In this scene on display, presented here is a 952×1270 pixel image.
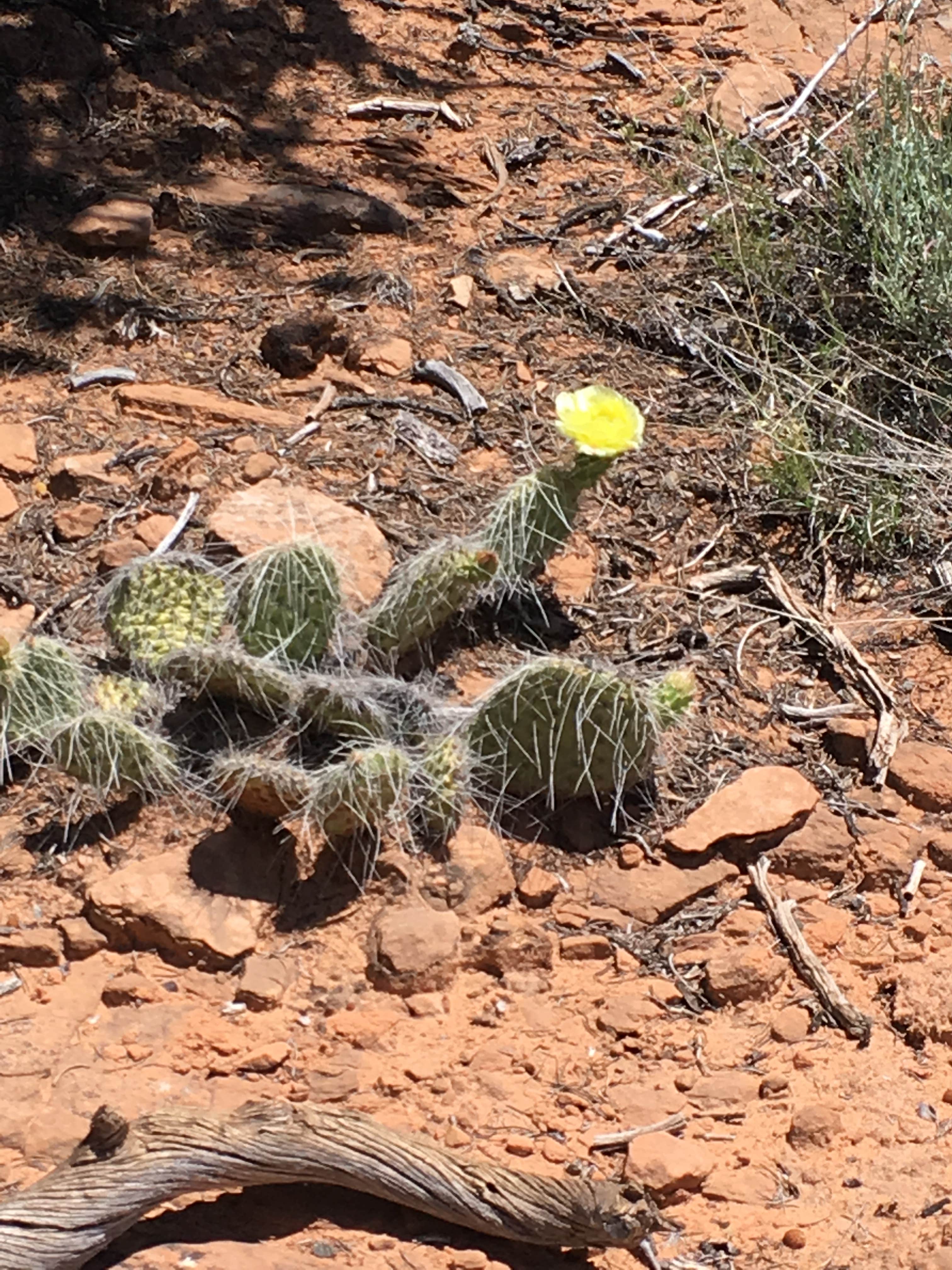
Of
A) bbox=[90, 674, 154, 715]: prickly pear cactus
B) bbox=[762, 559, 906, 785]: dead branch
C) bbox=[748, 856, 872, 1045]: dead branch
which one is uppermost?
bbox=[90, 674, 154, 715]: prickly pear cactus

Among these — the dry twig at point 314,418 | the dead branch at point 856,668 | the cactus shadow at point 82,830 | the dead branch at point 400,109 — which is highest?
the dead branch at point 400,109

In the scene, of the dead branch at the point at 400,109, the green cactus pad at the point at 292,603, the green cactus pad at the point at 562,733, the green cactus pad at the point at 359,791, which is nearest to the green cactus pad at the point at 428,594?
the green cactus pad at the point at 292,603

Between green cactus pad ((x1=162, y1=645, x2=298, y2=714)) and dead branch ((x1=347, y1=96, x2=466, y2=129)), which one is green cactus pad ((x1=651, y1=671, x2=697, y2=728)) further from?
dead branch ((x1=347, y1=96, x2=466, y2=129))

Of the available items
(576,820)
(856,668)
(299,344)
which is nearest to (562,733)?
(576,820)

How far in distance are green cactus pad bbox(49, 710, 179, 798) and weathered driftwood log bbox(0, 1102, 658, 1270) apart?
30.0 inches

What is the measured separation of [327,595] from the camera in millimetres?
2971

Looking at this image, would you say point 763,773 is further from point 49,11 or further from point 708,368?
point 49,11

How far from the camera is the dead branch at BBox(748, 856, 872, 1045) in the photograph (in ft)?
Result: 8.85

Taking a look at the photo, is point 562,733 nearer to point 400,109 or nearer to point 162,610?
point 162,610

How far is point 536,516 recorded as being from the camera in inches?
→ 123

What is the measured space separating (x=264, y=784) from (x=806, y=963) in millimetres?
1010

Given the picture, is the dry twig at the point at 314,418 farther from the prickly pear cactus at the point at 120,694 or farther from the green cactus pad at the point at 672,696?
the green cactus pad at the point at 672,696

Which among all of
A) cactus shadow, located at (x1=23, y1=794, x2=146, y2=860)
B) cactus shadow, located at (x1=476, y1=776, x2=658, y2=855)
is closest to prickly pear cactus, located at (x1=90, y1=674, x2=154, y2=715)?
cactus shadow, located at (x1=23, y1=794, x2=146, y2=860)

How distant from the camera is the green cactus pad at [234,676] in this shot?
9.42ft
